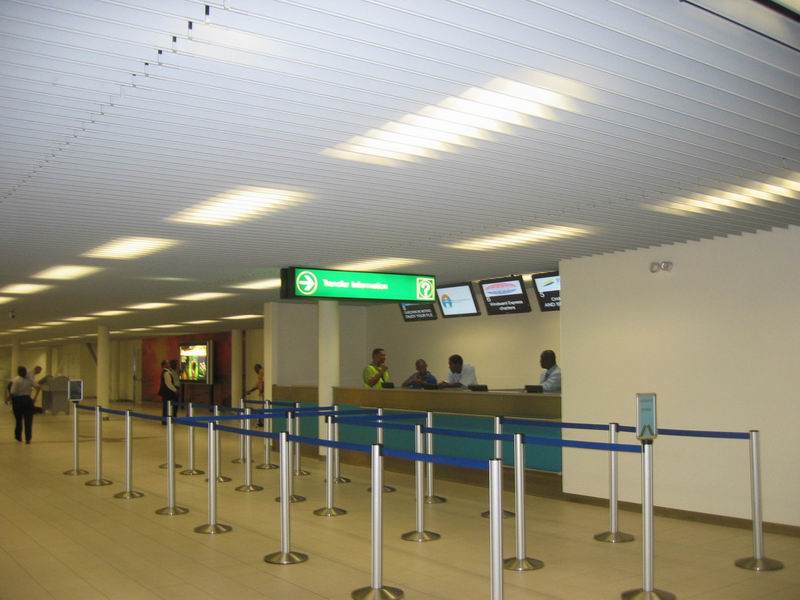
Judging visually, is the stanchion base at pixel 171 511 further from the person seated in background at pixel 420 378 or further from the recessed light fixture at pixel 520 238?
the person seated in background at pixel 420 378

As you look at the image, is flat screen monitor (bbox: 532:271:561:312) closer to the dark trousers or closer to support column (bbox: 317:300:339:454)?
support column (bbox: 317:300:339:454)

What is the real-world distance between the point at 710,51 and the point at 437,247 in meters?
5.92

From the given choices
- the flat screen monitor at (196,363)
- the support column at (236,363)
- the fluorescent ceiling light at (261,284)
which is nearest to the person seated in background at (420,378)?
the fluorescent ceiling light at (261,284)

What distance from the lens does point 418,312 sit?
17703 mm

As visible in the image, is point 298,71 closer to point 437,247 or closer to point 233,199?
point 233,199

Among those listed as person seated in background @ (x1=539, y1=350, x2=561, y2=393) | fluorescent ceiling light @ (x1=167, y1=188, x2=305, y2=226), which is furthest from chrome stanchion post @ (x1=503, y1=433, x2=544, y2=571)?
A: person seated in background @ (x1=539, y1=350, x2=561, y2=393)

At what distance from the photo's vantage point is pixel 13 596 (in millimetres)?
5949

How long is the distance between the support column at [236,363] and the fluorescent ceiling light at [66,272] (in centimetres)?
1566

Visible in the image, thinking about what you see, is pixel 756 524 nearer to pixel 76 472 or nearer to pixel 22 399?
pixel 76 472

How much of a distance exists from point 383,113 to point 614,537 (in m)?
5.23

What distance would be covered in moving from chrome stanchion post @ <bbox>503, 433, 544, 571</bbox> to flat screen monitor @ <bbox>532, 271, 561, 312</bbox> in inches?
282

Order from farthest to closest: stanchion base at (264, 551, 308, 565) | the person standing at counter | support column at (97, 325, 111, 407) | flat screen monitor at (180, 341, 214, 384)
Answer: flat screen monitor at (180, 341, 214, 384) < support column at (97, 325, 111, 407) < the person standing at counter < stanchion base at (264, 551, 308, 565)

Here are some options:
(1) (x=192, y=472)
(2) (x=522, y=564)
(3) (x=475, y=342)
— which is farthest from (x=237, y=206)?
(3) (x=475, y=342)

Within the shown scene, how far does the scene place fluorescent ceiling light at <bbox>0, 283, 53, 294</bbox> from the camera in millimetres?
13297
